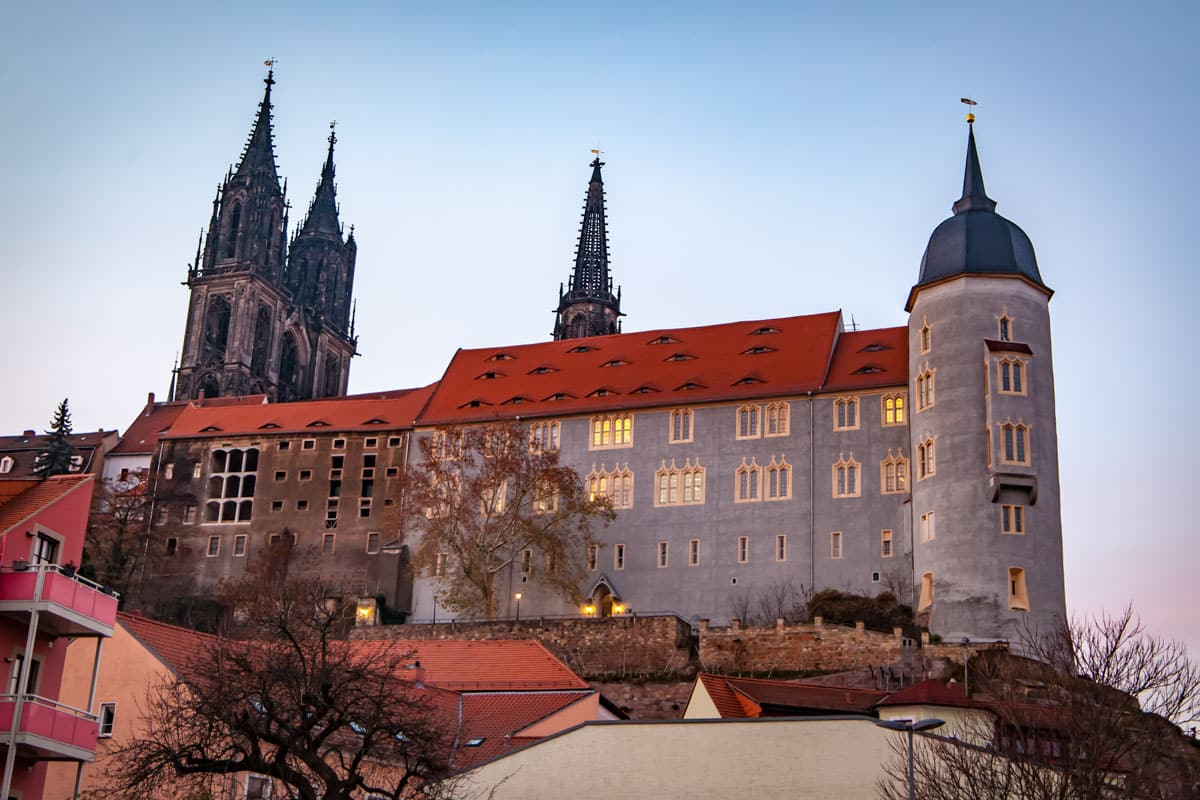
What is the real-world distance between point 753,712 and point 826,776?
8189mm

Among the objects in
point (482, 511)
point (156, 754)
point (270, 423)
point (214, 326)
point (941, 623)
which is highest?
point (214, 326)

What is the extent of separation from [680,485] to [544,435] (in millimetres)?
8431

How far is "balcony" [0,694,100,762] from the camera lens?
97.2 ft

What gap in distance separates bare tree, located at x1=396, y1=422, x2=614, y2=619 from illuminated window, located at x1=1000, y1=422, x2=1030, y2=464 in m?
18.5

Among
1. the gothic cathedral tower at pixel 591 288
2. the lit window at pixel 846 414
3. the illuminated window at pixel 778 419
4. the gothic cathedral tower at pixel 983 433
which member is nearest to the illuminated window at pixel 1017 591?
the gothic cathedral tower at pixel 983 433

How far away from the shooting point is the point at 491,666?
178 ft

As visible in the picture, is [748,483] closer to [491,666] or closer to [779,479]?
[779,479]

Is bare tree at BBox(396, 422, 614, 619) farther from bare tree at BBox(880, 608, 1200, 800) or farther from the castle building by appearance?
bare tree at BBox(880, 608, 1200, 800)

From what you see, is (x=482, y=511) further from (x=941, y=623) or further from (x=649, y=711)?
(x=941, y=623)

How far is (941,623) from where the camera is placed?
6700 centimetres

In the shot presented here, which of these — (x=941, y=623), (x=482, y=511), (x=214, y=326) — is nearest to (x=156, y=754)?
(x=941, y=623)

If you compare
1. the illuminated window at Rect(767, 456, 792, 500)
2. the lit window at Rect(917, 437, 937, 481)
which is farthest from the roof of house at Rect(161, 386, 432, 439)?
the lit window at Rect(917, 437, 937, 481)

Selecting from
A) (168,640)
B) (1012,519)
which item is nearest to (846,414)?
(1012,519)

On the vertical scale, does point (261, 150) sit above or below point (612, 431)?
above
